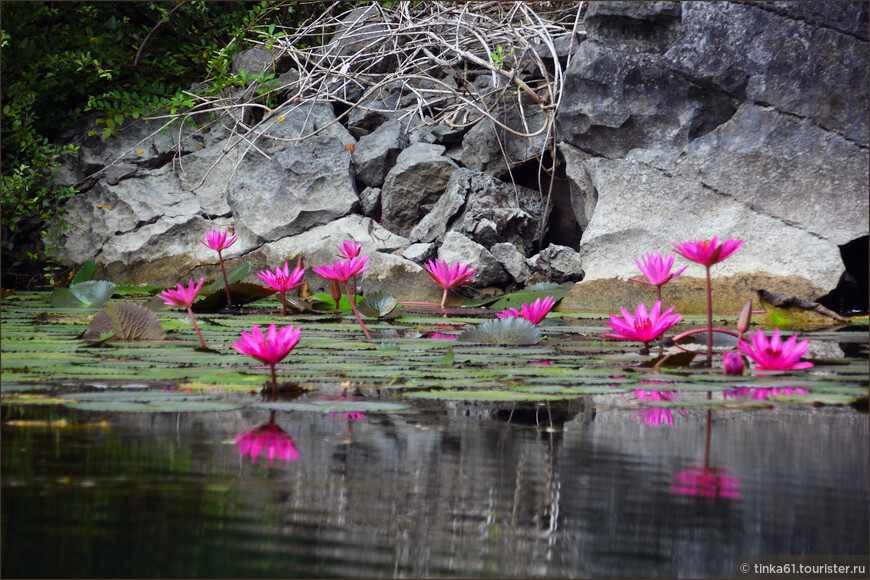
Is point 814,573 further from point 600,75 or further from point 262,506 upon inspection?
point 600,75

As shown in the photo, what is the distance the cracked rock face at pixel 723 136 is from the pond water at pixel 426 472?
1816 millimetres

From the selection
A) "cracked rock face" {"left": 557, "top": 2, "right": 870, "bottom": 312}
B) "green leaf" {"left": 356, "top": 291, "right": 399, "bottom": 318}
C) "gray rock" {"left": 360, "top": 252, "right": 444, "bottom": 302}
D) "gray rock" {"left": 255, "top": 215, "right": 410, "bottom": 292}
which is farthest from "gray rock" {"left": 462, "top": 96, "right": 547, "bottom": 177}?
"green leaf" {"left": 356, "top": 291, "right": 399, "bottom": 318}

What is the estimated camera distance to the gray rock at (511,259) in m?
3.83

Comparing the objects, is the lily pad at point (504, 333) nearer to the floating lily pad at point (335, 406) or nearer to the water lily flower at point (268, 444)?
the floating lily pad at point (335, 406)

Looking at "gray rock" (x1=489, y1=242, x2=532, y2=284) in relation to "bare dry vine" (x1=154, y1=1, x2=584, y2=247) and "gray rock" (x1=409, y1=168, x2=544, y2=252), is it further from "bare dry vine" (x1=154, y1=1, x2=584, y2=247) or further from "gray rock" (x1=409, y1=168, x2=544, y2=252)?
"bare dry vine" (x1=154, y1=1, x2=584, y2=247)

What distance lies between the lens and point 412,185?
4.39 meters

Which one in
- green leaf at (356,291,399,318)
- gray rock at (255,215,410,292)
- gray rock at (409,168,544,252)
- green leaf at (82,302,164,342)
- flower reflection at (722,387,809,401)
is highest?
gray rock at (409,168,544,252)

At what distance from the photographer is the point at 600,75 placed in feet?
11.9

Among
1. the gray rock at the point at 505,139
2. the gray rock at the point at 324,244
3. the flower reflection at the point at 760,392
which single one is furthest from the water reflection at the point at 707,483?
the gray rock at the point at 505,139

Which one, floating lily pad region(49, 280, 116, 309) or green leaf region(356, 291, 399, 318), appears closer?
green leaf region(356, 291, 399, 318)

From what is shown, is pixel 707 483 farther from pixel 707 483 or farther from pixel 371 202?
pixel 371 202

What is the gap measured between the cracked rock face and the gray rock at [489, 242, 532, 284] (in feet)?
1.15

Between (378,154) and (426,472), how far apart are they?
3.86 metres

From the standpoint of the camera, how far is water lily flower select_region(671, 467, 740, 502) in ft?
2.58
